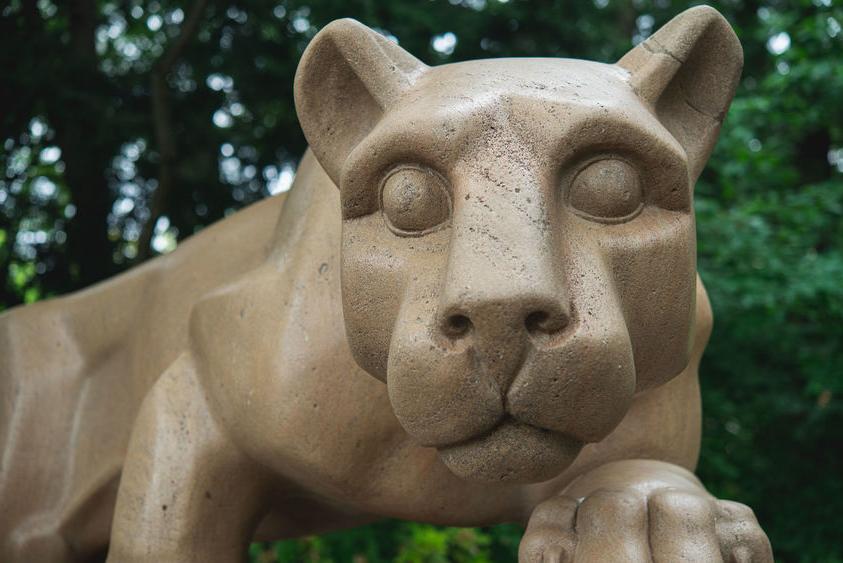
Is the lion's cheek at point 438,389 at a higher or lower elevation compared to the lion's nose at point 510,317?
lower

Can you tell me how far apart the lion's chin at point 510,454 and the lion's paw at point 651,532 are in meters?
0.21

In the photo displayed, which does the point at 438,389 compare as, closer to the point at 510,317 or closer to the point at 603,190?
the point at 510,317

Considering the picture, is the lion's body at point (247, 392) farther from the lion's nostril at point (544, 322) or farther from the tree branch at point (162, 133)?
the tree branch at point (162, 133)

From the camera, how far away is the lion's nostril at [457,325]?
1349 millimetres

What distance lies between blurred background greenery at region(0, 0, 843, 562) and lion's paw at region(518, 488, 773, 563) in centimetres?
207

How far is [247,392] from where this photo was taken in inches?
75.5

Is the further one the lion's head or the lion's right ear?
the lion's right ear

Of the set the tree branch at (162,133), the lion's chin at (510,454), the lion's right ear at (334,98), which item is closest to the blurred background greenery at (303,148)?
the tree branch at (162,133)

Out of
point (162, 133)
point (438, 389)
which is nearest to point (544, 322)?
point (438, 389)

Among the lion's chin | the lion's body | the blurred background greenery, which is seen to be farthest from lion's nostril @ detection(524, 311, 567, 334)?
the blurred background greenery

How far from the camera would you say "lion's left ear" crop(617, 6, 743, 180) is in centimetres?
163

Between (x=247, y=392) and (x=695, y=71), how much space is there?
0.96 m

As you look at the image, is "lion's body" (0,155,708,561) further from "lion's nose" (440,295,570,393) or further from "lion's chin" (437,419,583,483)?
"lion's nose" (440,295,570,393)

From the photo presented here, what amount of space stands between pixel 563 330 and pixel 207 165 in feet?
10.0
